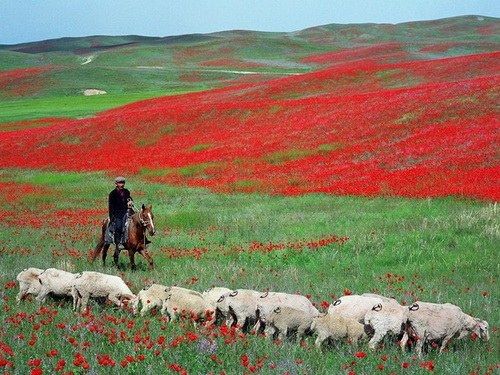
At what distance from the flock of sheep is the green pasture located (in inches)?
9.9

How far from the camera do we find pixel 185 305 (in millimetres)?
10922

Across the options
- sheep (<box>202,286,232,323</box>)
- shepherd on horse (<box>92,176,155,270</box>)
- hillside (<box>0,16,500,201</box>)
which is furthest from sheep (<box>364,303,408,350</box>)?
hillside (<box>0,16,500,201</box>)

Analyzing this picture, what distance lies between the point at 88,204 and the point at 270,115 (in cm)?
2392

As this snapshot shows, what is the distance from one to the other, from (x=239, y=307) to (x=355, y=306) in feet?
6.51

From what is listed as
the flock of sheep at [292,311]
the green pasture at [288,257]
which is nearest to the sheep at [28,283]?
the flock of sheep at [292,311]

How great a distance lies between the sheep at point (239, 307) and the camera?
1053cm

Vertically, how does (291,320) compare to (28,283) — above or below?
above

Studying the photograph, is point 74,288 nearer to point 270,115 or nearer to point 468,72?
point 270,115

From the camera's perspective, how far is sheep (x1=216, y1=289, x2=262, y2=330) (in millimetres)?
10531

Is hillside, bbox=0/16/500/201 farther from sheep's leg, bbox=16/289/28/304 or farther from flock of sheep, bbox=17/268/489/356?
sheep's leg, bbox=16/289/28/304

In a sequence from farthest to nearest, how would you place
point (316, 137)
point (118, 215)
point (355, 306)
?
point (316, 137)
point (118, 215)
point (355, 306)

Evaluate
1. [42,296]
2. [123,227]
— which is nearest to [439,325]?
[42,296]

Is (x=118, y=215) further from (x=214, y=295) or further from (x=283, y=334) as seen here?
(x=283, y=334)

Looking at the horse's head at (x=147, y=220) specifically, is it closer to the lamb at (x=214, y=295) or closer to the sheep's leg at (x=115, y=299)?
the sheep's leg at (x=115, y=299)
